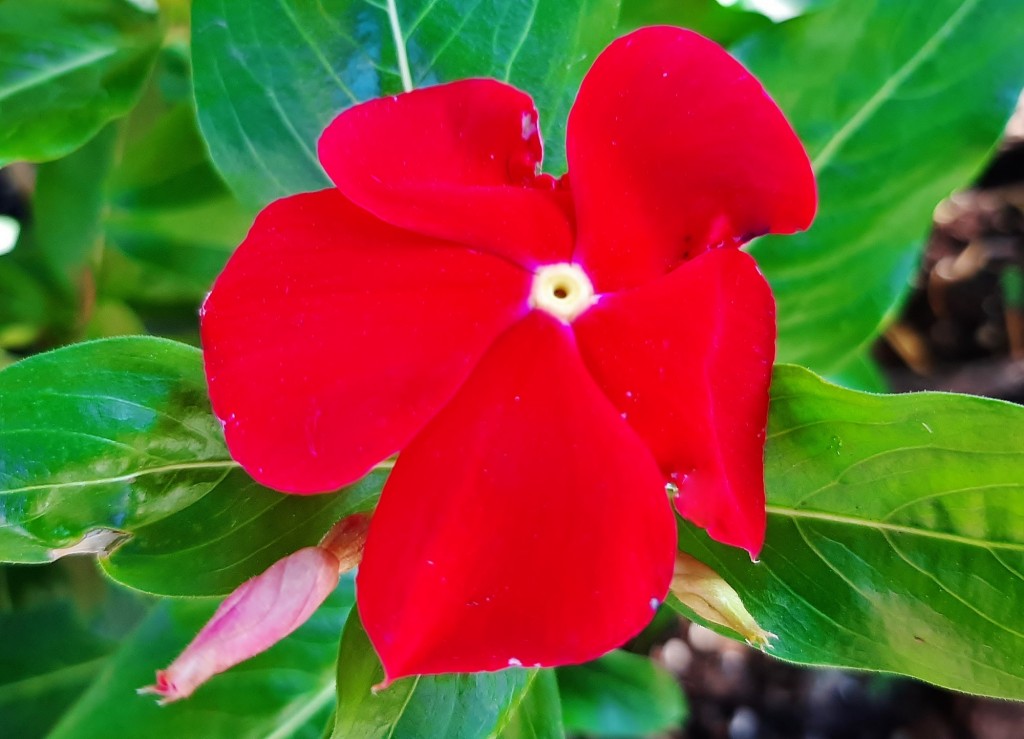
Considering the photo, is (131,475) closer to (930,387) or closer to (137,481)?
(137,481)

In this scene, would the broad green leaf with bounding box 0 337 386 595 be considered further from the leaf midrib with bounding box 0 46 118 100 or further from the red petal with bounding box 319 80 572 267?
the leaf midrib with bounding box 0 46 118 100

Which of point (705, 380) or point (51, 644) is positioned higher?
point (705, 380)

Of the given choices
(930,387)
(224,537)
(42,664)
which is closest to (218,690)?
(224,537)

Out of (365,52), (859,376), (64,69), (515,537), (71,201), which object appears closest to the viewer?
(515,537)

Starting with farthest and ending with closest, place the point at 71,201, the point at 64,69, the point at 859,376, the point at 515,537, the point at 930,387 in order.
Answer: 1. the point at 930,387
2. the point at 859,376
3. the point at 71,201
4. the point at 64,69
5. the point at 515,537

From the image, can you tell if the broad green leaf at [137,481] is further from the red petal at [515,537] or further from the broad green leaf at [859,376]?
the broad green leaf at [859,376]

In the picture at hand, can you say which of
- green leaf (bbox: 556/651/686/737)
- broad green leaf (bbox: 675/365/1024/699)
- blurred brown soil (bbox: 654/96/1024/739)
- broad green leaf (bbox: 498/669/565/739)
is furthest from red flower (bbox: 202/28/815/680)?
blurred brown soil (bbox: 654/96/1024/739)

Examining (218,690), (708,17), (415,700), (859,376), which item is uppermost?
(708,17)
